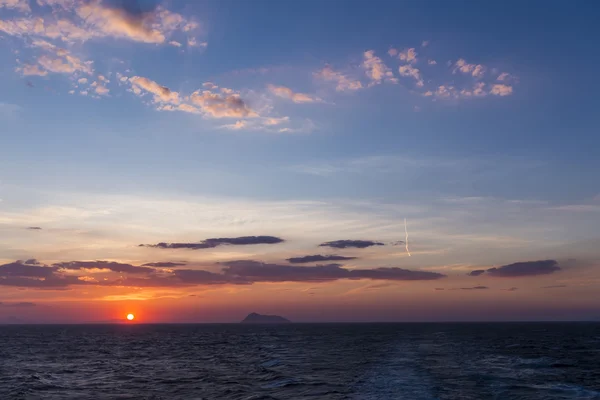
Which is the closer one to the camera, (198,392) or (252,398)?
(252,398)

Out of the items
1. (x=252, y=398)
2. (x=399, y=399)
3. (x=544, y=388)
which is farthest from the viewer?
(x=544, y=388)

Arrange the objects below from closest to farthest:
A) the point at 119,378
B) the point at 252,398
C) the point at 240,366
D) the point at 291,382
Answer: the point at 252,398, the point at 291,382, the point at 119,378, the point at 240,366

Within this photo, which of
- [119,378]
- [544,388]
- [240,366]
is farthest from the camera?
[240,366]

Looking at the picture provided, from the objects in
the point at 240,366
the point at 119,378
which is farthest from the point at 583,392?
the point at 119,378

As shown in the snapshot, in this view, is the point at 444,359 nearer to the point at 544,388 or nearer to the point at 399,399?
the point at 544,388

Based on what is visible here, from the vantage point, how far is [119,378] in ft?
182

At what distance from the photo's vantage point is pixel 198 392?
148 feet

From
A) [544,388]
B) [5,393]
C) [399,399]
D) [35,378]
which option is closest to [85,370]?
[35,378]

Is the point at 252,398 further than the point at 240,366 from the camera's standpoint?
No

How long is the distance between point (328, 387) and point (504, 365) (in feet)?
95.8

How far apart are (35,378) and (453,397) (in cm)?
4584

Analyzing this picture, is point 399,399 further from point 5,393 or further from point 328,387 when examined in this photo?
point 5,393

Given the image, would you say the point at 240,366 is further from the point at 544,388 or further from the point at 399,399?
the point at 544,388

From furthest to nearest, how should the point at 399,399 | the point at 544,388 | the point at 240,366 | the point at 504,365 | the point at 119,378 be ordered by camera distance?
1. the point at 240,366
2. the point at 504,365
3. the point at 119,378
4. the point at 544,388
5. the point at 399,399
